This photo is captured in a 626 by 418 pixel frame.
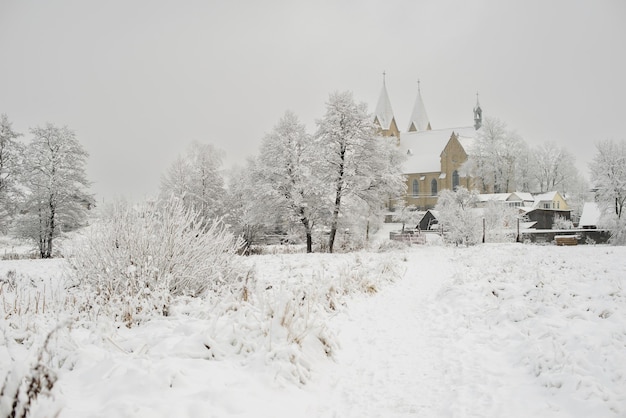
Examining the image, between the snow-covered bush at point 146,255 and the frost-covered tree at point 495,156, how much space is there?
57.7m

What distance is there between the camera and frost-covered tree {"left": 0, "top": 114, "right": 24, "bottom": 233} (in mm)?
23203

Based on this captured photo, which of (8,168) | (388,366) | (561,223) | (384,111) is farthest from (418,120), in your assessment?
(388,366)

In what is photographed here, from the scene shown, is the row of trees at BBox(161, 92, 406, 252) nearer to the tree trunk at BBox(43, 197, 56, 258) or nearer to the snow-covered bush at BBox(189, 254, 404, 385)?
the tree trunk at BBox(43, 197, 56, 258)

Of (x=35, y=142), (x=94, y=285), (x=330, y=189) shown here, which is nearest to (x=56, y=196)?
(x=35, y=142)

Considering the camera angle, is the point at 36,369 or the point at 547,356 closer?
the point at 36,369

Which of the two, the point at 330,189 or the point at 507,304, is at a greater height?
the point at 330,189

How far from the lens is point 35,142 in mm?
24844

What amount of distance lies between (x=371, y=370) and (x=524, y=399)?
1537 millimetres

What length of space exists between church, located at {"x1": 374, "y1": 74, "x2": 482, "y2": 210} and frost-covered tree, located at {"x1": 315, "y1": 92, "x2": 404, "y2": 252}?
34669 millimetres

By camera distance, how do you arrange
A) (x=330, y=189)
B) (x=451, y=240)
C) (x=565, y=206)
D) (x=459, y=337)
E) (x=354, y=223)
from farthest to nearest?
(x=565, y=206) < (x=451, y=240) < (x=354, y=223) < (x=330, y=189) < (x=459, y=337)

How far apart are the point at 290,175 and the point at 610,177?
→ 34.4 metres

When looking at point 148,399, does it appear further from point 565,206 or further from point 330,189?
point 565,206

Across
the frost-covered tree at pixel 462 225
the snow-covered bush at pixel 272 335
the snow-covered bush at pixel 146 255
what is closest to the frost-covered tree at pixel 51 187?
the snow-covered bush at pixel 146 255

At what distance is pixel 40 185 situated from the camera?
79.4 feet
